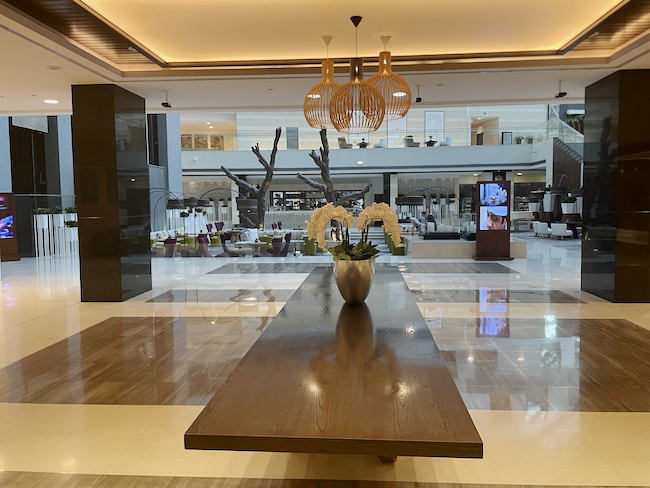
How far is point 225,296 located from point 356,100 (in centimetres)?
369

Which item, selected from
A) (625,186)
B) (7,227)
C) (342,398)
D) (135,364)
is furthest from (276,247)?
(342,398)

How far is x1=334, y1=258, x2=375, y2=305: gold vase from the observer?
10.1 ft

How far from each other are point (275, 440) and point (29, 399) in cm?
289

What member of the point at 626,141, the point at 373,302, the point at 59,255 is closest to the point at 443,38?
the point at 626,141

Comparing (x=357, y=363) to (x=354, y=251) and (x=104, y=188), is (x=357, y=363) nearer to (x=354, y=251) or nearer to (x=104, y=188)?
(x=354, y=251)

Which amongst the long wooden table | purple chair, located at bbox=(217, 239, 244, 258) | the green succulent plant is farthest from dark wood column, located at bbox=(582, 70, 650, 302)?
purple chair, located at bbox=(217, 239, 244, 258)

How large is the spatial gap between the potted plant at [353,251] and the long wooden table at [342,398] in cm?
41

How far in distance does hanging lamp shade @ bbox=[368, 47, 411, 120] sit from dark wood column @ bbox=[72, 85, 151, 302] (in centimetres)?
389

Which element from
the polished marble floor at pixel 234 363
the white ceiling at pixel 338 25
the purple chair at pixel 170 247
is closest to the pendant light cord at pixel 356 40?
the white ceiling at pixel 338 25

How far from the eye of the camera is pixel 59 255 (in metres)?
13.8

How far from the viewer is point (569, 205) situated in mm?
18938

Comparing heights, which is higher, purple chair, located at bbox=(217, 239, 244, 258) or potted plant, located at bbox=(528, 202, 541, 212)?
potted plant, located at bbox=(528, 202, 541, 212)

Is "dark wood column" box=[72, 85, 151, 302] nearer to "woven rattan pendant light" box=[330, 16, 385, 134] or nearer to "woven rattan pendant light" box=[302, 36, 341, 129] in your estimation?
"woven rattan pendant light" box=[302, 36, 341, 129]

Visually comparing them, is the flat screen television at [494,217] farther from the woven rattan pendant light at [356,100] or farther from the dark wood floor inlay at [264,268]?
the woven rattan pendant light at [356,100]
